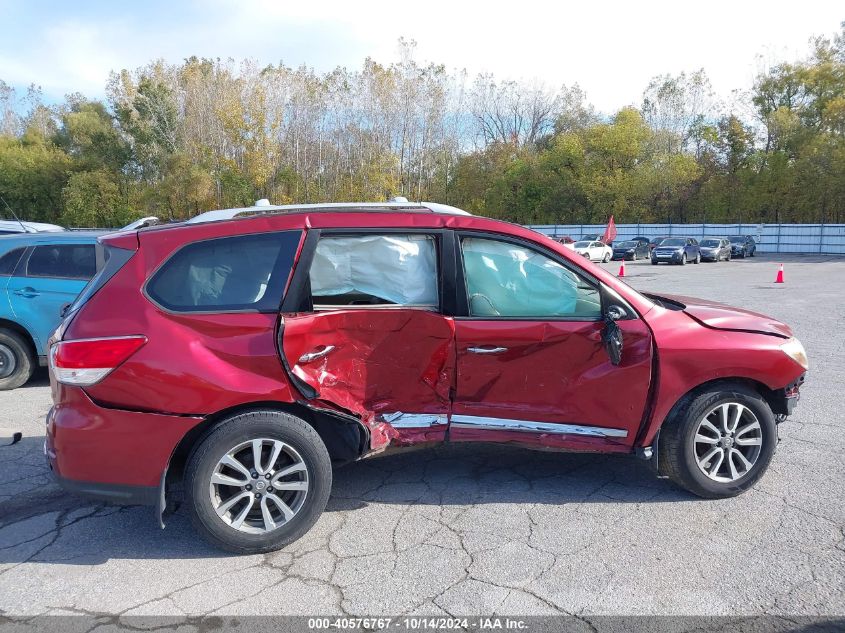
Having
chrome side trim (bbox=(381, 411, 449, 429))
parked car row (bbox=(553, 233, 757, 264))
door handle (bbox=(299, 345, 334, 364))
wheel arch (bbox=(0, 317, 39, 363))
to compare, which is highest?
door handle (bbox=(299, 345, 334, 364))

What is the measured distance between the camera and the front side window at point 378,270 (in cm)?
382

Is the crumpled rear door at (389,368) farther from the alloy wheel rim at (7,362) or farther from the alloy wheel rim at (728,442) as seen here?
the alloy wheel rim at (7,362)

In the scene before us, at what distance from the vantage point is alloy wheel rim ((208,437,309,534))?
134 inches

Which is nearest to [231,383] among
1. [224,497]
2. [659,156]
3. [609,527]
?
[224,497]

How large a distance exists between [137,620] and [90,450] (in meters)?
0.91

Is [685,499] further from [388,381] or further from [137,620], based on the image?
[137,620]

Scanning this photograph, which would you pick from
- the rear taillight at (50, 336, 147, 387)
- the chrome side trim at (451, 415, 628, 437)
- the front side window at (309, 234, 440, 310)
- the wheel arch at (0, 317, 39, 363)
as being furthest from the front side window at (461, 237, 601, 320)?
the wheel arch at (0, 317, 39, 363)

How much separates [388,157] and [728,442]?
163ft

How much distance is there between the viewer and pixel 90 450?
3.28 metres

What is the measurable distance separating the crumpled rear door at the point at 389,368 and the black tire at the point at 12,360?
5.23 meters

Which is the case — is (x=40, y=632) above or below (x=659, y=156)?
below

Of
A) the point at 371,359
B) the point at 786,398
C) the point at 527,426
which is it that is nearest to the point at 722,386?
the point at 786,398

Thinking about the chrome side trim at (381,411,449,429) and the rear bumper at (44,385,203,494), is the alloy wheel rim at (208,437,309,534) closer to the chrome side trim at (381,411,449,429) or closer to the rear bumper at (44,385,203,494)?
the rear bumper at (44,385,203,494)

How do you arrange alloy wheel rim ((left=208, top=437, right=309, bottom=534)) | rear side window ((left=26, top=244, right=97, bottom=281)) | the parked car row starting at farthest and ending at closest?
the parked car row → rear side window ((left=26, top=244, right=97, bottom=281)) → alloy wheel rim ((left=208, top=437, right=309, bottom=534))
